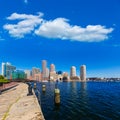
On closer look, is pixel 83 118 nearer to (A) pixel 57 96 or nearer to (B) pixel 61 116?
(B) pixel 61 116

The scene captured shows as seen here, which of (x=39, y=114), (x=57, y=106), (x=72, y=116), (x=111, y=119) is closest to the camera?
(x=39, y=114)

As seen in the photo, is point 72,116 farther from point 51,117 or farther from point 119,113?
point 119,113

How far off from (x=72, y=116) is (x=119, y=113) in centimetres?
887

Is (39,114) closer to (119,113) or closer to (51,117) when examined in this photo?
(51,117)

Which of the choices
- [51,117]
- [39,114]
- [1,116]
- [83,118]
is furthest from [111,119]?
[1,116]

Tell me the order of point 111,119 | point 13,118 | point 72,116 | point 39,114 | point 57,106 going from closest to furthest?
point 13,118, point 39,114, point 111,119, point 72,116, point 57,106

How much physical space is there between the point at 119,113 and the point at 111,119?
5.23 metres

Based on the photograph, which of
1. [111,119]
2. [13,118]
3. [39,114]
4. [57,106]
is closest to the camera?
[13,118]

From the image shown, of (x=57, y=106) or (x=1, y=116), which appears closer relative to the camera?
(x=1, y=116)

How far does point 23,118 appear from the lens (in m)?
25.4

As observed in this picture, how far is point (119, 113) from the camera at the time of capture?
36.2 m

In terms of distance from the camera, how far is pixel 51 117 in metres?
33.5

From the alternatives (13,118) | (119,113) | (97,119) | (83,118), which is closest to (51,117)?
(83,118)

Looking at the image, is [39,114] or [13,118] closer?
[13,118]
